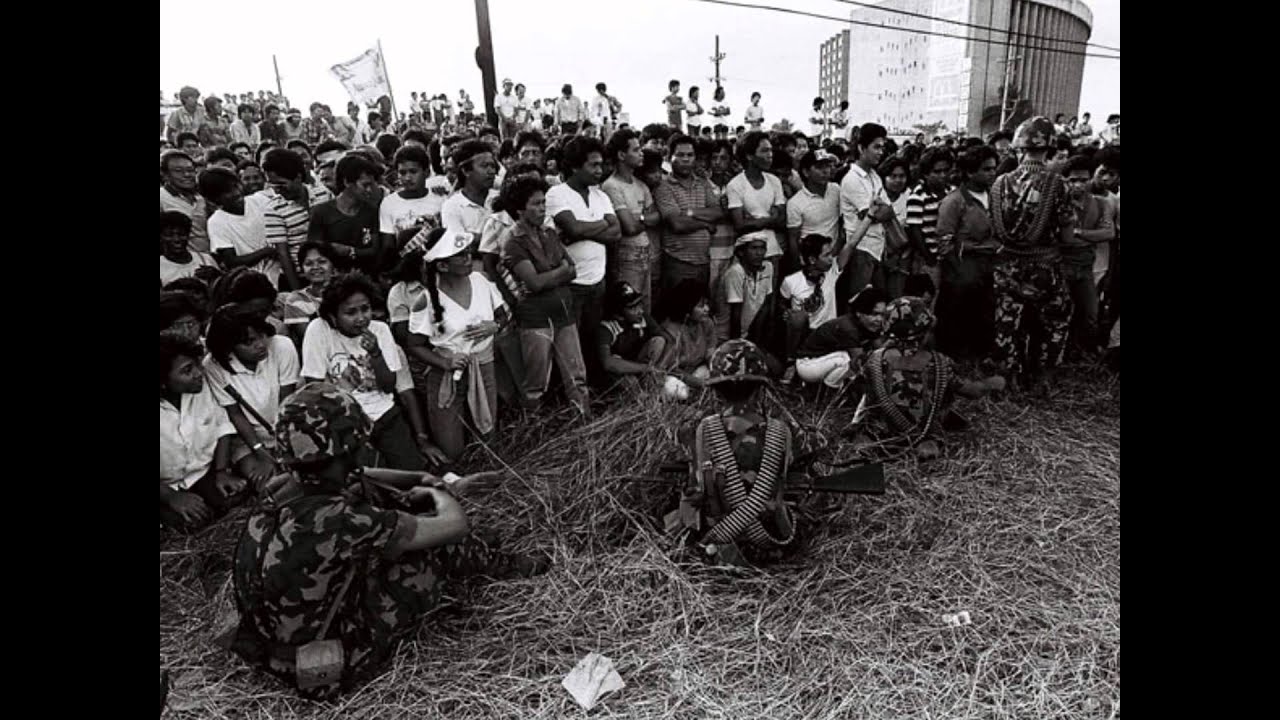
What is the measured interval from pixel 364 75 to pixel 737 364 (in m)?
10.5

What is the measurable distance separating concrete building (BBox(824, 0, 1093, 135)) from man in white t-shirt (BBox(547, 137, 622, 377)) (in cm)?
3644

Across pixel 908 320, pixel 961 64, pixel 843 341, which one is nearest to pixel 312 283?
pixel 843 341

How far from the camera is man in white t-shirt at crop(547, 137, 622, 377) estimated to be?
550cm

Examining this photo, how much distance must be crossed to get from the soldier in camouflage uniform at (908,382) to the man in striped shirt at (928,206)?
83.8 inches

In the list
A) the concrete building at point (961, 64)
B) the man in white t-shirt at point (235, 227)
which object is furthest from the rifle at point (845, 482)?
the concrete building at point (961, 64)

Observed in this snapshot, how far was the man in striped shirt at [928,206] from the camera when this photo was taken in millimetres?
6836

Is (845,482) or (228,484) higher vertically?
(845,482)

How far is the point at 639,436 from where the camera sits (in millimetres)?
4832

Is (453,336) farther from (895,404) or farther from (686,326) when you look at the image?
(895,404)

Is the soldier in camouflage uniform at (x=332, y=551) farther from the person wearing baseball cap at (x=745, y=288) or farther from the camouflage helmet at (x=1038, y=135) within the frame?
the camouflage helmet at (x=1038, y=135)
